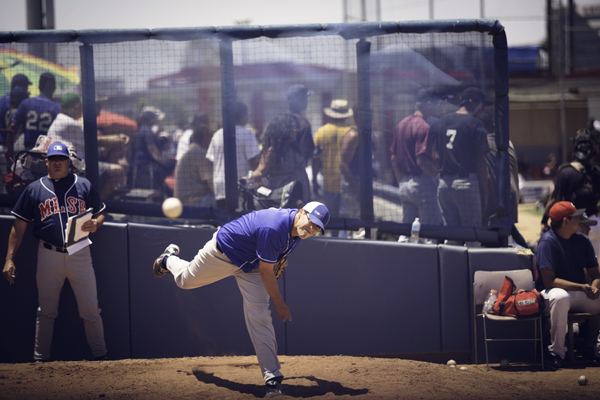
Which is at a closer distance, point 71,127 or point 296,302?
point 296,302

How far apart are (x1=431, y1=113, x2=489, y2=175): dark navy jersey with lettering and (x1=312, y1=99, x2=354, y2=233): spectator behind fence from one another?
0.95 meters

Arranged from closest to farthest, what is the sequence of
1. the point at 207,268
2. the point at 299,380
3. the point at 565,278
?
1. the point at 207,268
2. the point at 299,380
3. the point at 565,278

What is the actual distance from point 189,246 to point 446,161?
9.24ft

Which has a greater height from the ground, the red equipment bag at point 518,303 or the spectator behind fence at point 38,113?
the spectator behind fence at point 38,113

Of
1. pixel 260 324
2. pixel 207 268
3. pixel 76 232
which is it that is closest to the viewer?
Result: pixel 260 324

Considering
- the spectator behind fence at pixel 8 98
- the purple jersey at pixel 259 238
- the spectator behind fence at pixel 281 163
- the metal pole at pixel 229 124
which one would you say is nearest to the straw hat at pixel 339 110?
the spectator behind fence at pixel 281 163

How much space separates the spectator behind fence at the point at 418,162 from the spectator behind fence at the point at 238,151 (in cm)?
148

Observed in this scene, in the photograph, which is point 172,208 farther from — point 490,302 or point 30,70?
point 490,302

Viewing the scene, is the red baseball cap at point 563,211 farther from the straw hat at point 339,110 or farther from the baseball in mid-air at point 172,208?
the baseball in mid-air at point 172,208

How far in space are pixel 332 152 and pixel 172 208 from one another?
1771 millimetres

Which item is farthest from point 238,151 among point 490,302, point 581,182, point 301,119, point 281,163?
point 581,182

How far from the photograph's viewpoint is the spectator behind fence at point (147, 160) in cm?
607

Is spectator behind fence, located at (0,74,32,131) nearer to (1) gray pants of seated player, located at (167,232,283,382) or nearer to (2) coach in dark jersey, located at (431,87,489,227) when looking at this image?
(1) gray pants of seated player, located at (167,232,283,382)

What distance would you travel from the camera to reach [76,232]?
216 inches
